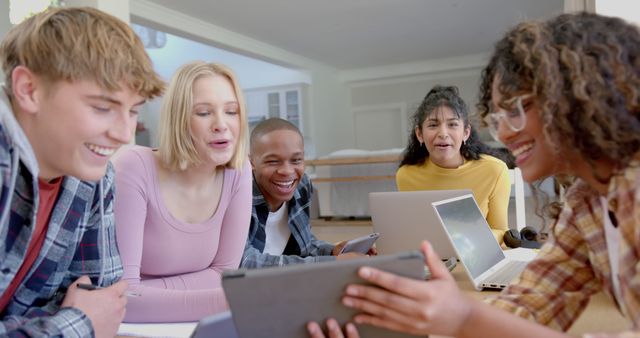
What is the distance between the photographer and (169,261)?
1340mm

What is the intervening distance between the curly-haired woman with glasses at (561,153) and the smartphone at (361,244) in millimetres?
729

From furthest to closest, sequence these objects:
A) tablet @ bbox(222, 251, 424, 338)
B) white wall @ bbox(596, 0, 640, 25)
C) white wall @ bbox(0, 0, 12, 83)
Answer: white wall @ bbox(0, 0, 12, 83) → white wall @ bbox(596, 0, 640, 25) → tablet @ bbox(222, 251, 424, 338)

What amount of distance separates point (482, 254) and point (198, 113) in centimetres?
86

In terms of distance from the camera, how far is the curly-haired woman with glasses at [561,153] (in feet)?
2.28

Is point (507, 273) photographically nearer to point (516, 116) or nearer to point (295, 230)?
point (516, 116)

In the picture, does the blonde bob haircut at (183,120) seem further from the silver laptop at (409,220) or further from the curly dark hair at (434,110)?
the curly dark hair at (434,110)

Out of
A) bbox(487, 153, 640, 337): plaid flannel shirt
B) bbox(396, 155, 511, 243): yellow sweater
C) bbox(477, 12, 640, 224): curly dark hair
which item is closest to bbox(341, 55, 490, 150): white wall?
bbox(396, 155, 511, 243): yellow sweater

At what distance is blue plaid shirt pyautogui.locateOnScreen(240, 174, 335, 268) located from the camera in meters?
1.69

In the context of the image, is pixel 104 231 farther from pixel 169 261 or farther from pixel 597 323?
pixel 597 323

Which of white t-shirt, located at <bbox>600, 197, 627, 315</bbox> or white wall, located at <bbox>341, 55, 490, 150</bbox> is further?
white wall, located at <bbox>341, 55, 490, 150</bbox>

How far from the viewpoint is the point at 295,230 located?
1934 mm

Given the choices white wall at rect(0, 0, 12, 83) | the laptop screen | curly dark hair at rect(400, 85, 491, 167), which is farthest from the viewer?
white wall at rect(0, 0, 12, 83)

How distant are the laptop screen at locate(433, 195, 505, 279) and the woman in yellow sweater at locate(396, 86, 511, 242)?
0.73 m

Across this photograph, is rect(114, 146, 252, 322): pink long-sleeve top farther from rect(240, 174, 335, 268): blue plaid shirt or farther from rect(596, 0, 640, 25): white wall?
rect(596, 0, 640, 25): white wall
